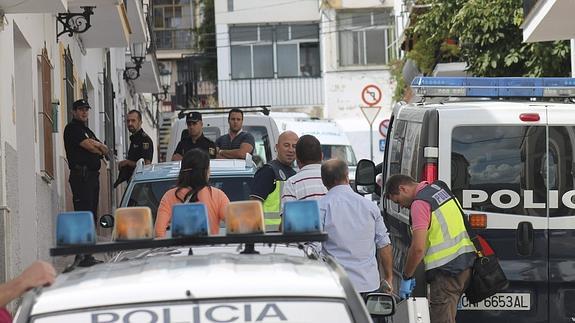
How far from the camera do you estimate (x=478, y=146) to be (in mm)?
10977

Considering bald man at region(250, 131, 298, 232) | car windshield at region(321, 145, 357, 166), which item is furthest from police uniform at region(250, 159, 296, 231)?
car windshield at region(321, 145, 357, 166)

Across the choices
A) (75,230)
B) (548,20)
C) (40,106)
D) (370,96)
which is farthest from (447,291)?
(370,96)

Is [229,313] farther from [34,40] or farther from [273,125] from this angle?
[273,125]

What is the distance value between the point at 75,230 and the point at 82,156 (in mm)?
10715

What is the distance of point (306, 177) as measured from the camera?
1013 centimetres

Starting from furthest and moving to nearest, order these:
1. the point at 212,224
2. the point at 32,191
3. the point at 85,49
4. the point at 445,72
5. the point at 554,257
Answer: the point at 445,72 → the point at 85,49 → the point at 32,191 → the point at 554,257 → the point at 212,224

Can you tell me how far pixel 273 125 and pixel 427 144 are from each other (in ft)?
28.3

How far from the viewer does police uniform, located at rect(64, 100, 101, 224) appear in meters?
15.8

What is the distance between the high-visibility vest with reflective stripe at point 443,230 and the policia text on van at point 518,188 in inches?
28.0

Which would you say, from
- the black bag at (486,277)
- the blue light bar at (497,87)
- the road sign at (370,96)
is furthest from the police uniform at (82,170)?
the road sign at (370,96)

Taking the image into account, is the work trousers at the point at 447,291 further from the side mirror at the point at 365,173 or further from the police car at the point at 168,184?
the side mirror at the point at 365,173

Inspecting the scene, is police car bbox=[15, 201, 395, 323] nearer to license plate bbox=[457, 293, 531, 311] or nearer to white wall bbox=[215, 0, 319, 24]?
license plate bbox=[457, 293, 531, 311]

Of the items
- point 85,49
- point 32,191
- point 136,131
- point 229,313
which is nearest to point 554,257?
point 32,191

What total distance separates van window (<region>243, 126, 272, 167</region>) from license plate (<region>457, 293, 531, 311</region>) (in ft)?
27.3
